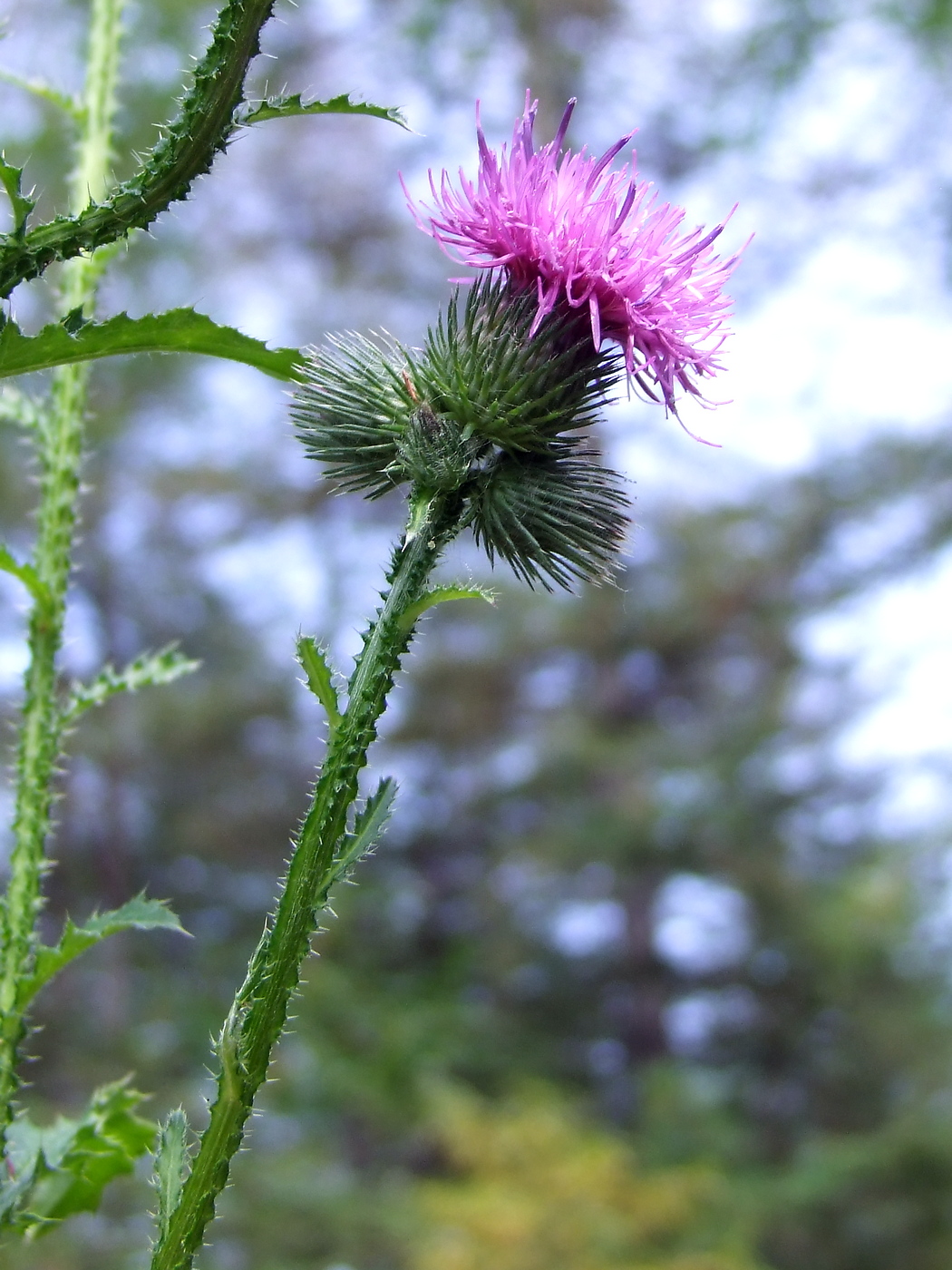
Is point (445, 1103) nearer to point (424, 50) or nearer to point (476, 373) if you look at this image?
point (476, 373)

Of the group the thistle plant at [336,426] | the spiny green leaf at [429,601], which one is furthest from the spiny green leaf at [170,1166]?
the spiny green leaf at [429,601]

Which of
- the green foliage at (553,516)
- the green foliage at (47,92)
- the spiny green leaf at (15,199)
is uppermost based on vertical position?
the green foliage at (47,92)

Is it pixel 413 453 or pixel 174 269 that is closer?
pixel 413 453

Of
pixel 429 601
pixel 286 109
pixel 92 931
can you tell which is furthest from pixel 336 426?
pixel 92 931

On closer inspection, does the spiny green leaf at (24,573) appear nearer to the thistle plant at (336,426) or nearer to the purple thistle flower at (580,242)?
the thistle plant at (336,426)

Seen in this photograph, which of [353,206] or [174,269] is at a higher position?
[353,206]

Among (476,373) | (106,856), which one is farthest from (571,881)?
(476,373)

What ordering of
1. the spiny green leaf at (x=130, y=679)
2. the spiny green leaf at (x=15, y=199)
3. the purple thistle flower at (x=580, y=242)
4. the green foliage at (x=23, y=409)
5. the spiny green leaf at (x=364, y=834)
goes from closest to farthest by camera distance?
the spiny green leaf at (x=15, y=199)
the spiny green leaf at (x=364, y=834)
the spiny green leaf at (x=130, y=679)
the green foliage at (x=23, y=409)
the purple thistle flower at (x=580, y=242)
